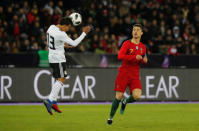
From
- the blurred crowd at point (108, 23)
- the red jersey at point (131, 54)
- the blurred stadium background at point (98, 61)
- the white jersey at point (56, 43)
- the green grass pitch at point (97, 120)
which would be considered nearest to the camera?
the green grass pitch at point (97, 120)

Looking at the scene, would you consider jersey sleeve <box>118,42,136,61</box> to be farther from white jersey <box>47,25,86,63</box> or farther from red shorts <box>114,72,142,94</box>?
white jersey <box>47,25,86,63</box>

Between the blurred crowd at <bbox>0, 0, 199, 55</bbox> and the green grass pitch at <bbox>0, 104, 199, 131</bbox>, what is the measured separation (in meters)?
6.38

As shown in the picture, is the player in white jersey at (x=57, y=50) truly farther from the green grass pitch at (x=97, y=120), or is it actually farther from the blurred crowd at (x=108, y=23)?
the blurred crowd at (x=108, y=23)

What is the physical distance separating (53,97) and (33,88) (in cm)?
572

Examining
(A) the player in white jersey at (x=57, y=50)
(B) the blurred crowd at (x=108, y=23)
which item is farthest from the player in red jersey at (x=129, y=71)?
(B) the blurred crowd at (x=108, y=23)

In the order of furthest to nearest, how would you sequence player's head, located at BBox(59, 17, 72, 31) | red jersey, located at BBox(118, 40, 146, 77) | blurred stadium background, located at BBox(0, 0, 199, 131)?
blurred stadium background, located at BBox(0, 0, 199, 131)
player's head, located at BBox(59, 17, 72, 31)
red jersey, located at BBox(118, 40, 146, 77)

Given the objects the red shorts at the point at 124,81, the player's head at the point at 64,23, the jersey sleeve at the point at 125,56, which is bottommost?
the red shorts at the point at 124,81

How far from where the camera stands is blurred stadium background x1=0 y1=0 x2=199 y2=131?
1391 centimetres

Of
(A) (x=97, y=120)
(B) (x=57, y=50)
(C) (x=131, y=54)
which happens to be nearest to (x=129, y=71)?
(C) (x=131, y=54)

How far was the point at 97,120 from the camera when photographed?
1166cm

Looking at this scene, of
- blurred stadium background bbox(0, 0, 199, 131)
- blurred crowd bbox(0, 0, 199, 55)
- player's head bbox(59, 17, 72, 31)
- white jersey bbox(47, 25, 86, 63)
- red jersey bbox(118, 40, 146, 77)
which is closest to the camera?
red jersey bbox(118, 40, 146, 77)

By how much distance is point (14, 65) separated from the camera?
18984 millimetres

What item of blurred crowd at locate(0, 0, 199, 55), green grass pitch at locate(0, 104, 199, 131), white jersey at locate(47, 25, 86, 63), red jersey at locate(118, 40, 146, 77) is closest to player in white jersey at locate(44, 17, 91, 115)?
white jersey at locate(47, 25, 86, 63)

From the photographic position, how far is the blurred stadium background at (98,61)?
45.6 ft
